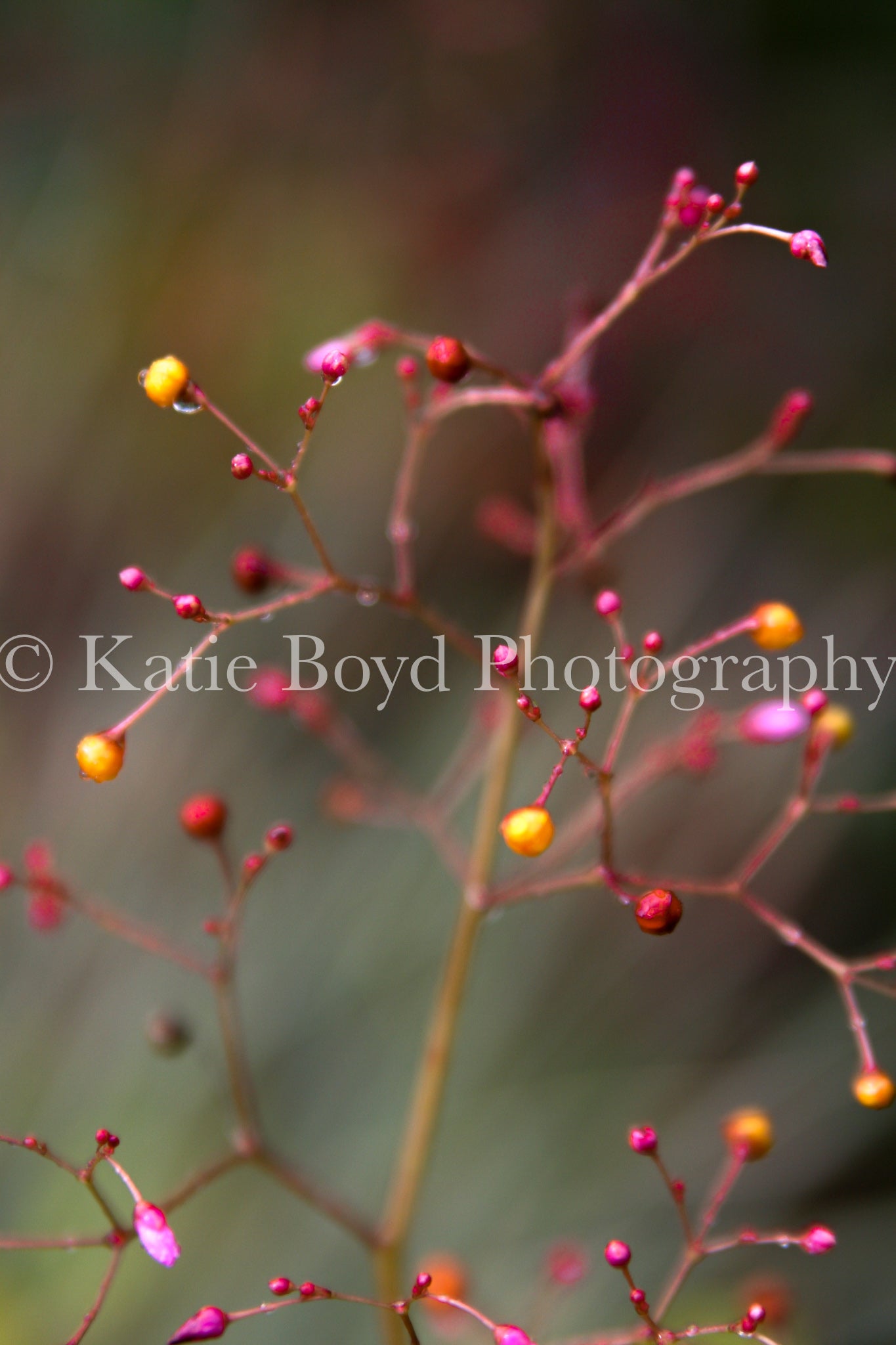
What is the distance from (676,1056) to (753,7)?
219 centimetres

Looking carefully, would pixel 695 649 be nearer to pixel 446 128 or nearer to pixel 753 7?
pixel 446 128

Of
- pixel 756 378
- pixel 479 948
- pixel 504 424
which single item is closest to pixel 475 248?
pixel 504 424

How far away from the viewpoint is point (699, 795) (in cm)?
182

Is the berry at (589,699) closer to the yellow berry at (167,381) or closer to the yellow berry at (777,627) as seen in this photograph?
the yellow berry at (777,627)

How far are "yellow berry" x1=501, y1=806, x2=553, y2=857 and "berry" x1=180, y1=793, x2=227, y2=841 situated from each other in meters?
0.25

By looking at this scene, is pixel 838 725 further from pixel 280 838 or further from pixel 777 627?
pixel 280 838

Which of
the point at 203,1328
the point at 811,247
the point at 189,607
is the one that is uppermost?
the point at 811,247

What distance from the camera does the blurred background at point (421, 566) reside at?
1.51 meters

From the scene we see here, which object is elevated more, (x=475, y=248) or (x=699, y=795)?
(x=475, y=248)

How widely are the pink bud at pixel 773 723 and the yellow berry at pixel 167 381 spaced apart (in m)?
0.53

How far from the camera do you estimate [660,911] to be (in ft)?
2.04

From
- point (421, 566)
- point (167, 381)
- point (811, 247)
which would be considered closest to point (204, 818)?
point (167, 381)

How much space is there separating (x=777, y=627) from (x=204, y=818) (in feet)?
1.41

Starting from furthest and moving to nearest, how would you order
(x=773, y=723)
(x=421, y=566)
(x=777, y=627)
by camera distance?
(x=421, y=566)
(x=773, y=723)
(x=777, y=627)
